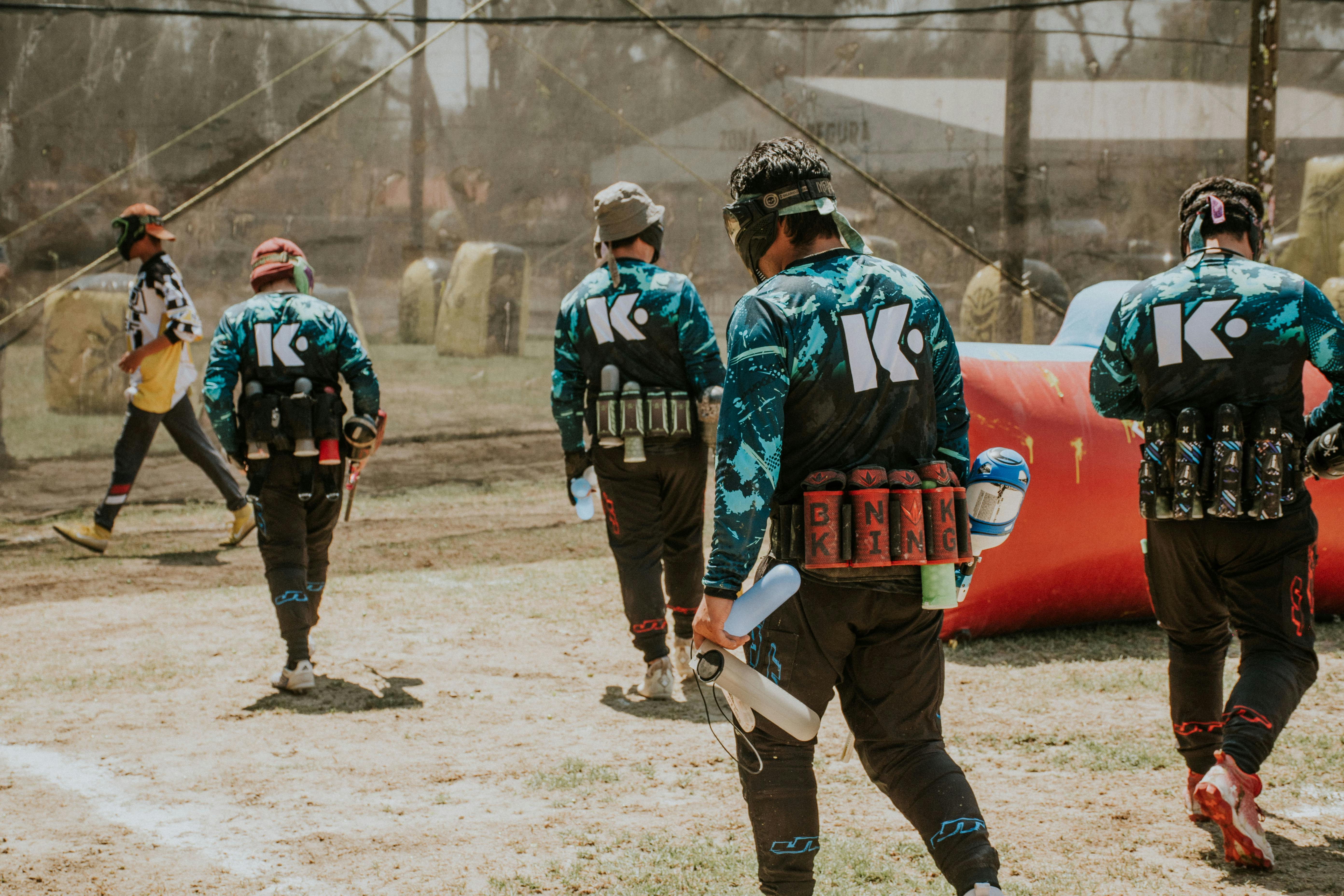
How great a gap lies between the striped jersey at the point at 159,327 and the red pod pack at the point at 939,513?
6.46 meters

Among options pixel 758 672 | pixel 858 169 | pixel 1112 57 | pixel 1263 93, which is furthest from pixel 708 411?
pixel 1112 57

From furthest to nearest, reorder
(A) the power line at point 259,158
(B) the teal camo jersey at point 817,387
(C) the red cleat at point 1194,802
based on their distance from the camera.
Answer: (A) the power line at point 259,158
(C) the red cleat at point 1194,802
(B) the teal camo jersey at point 817,387

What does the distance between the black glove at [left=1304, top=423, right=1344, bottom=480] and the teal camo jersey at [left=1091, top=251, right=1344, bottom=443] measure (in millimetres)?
51

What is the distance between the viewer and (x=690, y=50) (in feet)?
33.7

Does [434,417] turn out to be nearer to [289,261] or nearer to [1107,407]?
[289,261]

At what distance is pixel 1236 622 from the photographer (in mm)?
3684

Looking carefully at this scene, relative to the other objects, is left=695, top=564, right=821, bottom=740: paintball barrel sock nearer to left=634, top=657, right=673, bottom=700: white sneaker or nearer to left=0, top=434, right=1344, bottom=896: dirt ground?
left=0, top=434, right=1344, bottom=896: dirt ground

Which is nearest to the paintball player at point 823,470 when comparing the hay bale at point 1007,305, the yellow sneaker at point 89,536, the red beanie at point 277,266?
the red beanie at point 277,266

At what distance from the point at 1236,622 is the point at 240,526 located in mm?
6643

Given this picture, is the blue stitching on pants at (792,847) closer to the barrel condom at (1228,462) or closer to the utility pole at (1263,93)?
the barrel condom at (1228,462)

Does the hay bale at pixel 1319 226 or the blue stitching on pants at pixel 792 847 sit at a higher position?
the hay bale at pixel 1319 226

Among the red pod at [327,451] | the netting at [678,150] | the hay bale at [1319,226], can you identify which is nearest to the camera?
the red pod at [327,451]

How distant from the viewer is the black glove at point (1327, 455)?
3.57 meters

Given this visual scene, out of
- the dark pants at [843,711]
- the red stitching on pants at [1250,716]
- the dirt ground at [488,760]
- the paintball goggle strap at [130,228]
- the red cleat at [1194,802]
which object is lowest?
the dirt ground at [488,760]
